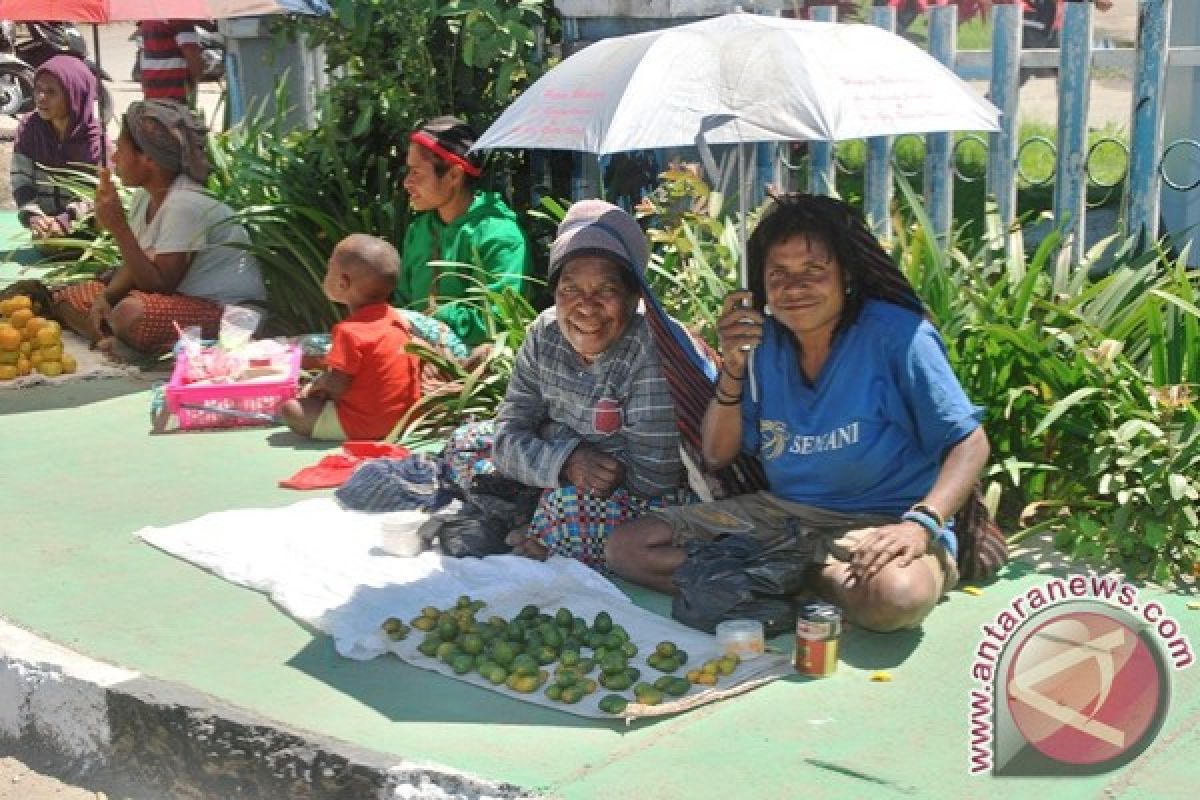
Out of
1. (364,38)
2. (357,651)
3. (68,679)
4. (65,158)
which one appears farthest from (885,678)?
(65,158)

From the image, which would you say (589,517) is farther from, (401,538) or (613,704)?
(613,704)

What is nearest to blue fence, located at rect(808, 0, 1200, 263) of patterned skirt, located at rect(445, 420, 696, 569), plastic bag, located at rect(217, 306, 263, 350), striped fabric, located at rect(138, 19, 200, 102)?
patterned skirt, located at rect(445, 420, 696, 569)

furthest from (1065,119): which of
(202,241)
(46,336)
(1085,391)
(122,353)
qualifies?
(46,336)

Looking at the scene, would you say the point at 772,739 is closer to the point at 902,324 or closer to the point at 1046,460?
the point at 902,324

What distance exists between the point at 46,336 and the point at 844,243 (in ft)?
15.6

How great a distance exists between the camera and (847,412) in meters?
4.53

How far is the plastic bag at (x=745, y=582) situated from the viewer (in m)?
4.54

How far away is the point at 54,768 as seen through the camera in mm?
4422

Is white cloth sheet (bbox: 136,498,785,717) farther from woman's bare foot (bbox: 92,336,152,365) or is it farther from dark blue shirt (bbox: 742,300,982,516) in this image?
woman's bare foot (bbox: 92,336,152,365)

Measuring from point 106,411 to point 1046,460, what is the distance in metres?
4.14

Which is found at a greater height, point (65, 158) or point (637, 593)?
point (65, 158)

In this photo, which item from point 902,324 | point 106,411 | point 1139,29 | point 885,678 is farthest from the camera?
point 106,411

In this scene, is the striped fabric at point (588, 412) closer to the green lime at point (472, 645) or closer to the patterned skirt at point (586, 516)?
the patterned skirt at point (586, 516)

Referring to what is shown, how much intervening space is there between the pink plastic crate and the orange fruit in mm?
1264
